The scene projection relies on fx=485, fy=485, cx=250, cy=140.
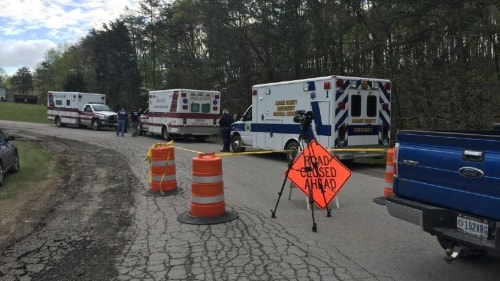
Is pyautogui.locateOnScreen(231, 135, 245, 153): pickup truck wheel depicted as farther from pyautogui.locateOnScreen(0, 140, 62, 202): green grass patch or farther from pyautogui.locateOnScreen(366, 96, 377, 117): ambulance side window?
pyautogui.locateOnScreen(0, 140, 62, 202): green grass patch

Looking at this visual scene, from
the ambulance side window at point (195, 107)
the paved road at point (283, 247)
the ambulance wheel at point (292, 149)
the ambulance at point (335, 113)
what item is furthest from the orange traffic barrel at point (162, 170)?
the ambulance side window at point (195, 107)

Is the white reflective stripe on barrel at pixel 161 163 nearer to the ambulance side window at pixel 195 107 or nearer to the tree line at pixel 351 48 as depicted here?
the tree line at pixel 351 48

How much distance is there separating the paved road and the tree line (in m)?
8.87

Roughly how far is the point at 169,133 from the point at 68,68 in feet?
212

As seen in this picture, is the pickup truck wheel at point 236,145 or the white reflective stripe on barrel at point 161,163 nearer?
the white reflective stripe on barrel at point 161,163

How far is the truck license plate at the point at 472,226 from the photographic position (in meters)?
4.17

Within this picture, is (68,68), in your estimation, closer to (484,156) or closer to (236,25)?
(236,25)

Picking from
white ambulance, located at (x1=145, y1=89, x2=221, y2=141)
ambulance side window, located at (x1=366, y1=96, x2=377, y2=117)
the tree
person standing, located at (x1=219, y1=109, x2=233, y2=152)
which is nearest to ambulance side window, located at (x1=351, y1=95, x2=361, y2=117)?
ambulance side window, located at (x1=366, y1=96, x2=377, y2=117)

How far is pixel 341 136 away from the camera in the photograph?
1397 cm

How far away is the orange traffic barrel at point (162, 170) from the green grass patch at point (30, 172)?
286cm

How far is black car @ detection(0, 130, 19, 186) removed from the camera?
11.1 metres

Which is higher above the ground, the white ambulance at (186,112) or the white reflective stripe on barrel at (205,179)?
the white ambulance at (186,112)

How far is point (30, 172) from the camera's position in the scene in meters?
13.3

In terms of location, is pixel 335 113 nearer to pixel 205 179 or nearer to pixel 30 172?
pixel 205 179
